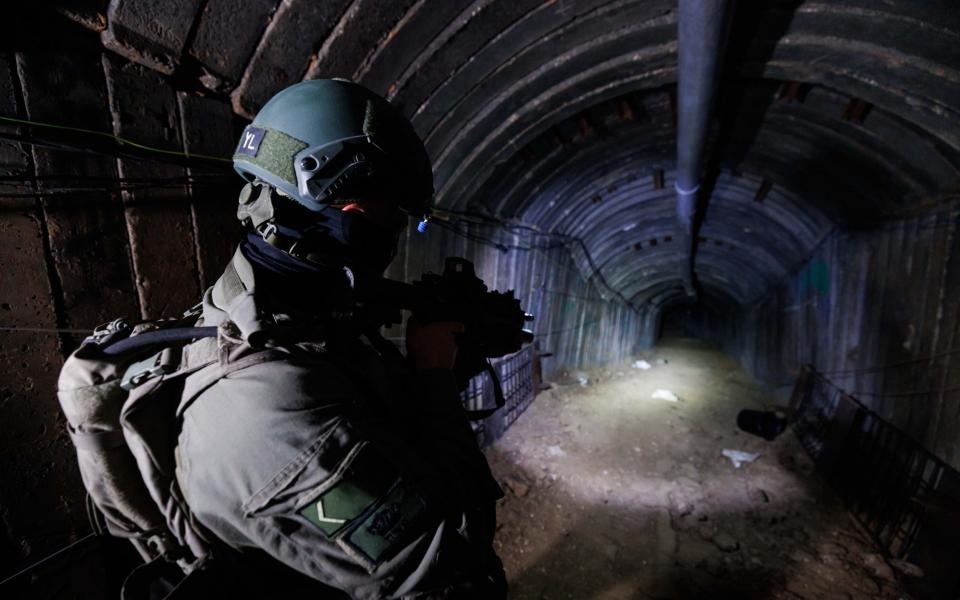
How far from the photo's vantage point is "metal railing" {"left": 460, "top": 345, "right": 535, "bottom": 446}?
575 centimetres

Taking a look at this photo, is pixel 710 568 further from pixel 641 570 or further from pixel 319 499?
pixel 319 499

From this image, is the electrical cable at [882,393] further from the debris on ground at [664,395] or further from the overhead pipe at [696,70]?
the overhead pipe at [696,70]

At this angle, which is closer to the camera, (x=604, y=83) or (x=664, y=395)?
(x=604, y=83)

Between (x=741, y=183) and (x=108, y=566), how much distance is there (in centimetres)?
960

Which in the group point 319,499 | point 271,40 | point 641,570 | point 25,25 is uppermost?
point 271,40

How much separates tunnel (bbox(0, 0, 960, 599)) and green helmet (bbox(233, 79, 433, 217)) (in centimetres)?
87

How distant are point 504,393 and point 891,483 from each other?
5076 millimetres

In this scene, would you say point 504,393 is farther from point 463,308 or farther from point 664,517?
point 463,308

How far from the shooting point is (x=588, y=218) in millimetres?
8797

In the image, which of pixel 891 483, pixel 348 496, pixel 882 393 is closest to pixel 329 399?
pixel 348 496

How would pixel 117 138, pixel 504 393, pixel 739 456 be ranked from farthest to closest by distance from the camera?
pixel 504 393, pixel 739 456, pixel 117 138

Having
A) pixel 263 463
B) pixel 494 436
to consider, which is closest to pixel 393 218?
pixel 263 463

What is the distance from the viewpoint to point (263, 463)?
1086mm

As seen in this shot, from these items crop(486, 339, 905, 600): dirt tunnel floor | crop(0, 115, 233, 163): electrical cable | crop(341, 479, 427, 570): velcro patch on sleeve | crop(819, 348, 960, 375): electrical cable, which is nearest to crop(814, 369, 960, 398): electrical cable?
crop(819, 348, 960, 375): electrical cable
